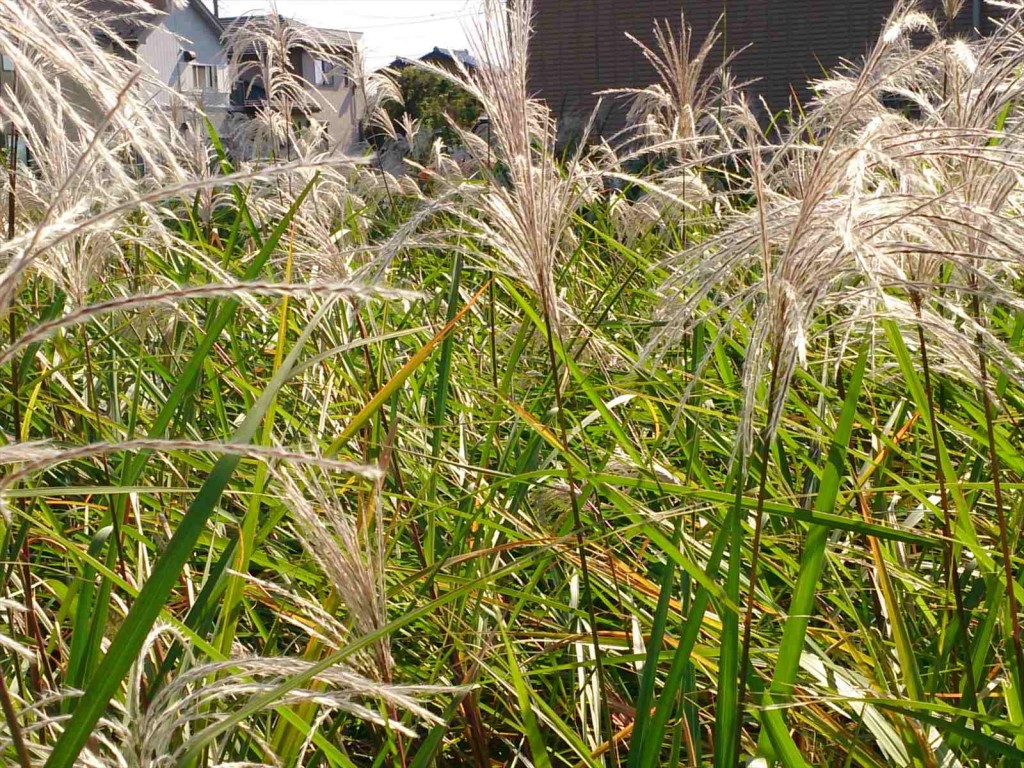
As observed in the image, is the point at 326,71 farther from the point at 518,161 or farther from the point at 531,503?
the point at 518,161

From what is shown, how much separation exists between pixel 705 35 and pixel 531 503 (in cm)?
1926

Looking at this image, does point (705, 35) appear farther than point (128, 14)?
Yes

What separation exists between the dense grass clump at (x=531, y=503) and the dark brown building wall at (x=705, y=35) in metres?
16.9

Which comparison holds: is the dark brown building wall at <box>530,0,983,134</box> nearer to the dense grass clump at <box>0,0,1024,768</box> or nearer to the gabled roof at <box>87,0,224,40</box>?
the gabled roof at <box>87,0,224,40</box>

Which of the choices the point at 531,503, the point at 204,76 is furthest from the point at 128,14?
the point at 204,76

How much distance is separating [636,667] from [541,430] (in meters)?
0.51

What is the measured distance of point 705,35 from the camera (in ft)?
65.2

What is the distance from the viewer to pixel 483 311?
135 inches

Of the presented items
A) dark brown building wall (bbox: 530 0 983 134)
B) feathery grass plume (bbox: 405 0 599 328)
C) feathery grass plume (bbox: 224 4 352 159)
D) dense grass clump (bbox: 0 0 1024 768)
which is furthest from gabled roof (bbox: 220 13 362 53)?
dark brown building wall (bbox: 530 0 983 134)

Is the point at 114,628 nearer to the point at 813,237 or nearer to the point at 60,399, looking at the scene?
the point at 60,399

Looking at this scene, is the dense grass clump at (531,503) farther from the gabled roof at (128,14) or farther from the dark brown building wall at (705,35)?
the dark brown building wall at (705,35)

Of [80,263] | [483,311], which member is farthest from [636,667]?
[483,311]

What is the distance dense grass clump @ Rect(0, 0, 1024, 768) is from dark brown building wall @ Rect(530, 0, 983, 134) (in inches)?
664

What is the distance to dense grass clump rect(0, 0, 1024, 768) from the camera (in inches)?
38.9
